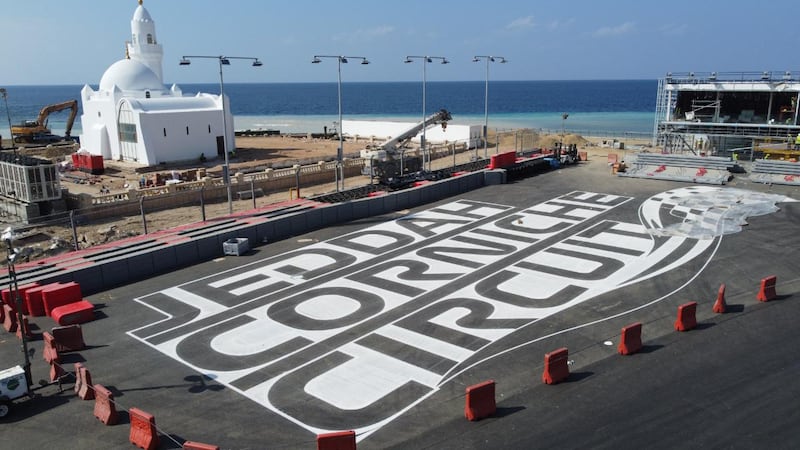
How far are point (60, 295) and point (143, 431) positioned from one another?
9.45 meters

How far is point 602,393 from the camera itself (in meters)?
13.7

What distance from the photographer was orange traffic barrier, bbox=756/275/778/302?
19.1 m

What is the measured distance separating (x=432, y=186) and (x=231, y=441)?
25.0m

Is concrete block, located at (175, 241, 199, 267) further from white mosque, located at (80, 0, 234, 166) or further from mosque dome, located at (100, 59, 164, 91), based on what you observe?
mosque dome, located at (100, 59, 164, 91)

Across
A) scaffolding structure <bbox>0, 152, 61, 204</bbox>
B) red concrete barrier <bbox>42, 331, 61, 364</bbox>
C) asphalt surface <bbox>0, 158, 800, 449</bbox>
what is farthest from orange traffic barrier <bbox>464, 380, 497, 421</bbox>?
scaffolding structure <bbox>0, 152, 61, 204</bbox>

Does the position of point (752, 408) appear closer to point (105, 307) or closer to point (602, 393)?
point (602, 393)

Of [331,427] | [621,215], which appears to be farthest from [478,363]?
[621,215]

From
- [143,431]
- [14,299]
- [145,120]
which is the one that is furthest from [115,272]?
[145,120]

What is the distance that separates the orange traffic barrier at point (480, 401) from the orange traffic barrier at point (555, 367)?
199 centimetres

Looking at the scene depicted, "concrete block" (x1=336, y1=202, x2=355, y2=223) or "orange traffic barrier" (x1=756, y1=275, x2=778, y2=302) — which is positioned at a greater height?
"concrete block" (x1=336, y1=202, x2=355, y2=223)

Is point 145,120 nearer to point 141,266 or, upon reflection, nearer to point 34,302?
point 141,266

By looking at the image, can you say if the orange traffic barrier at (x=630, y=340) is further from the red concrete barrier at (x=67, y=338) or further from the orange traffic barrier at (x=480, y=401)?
the red concrete barrier at (x=67, y=338)

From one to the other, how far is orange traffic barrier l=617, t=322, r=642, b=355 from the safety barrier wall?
16.5m

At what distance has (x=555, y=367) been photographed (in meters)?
14.3
